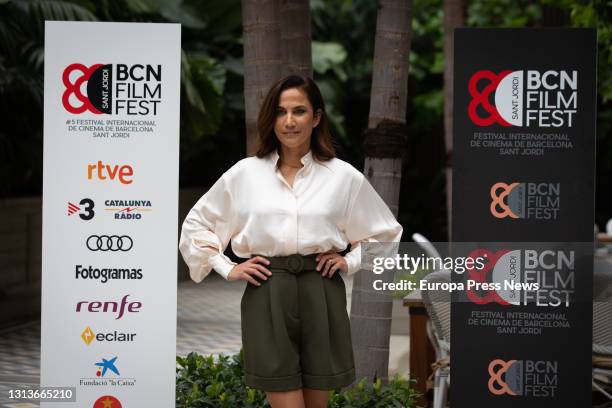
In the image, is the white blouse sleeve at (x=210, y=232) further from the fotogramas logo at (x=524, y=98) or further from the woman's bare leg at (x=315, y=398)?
the fotogramas logo at (x=524, y=98)

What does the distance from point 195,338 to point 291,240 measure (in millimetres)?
6419

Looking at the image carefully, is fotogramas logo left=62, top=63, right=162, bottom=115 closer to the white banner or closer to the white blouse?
the white banner

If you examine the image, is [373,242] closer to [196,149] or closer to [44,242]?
[44,242]

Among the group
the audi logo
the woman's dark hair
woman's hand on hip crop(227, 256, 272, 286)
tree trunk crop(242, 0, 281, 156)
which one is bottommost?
woman's hand on hip crop(227, 256, 272, 286)


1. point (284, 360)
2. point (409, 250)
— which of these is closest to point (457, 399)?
point (409, 250)

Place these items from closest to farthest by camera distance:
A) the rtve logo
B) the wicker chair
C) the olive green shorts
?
1. the olive green shorts
2. the rtve logo
3. the wicker chair

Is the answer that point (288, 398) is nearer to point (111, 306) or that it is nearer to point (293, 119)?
point (293, 119)

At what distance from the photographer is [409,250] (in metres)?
4.78

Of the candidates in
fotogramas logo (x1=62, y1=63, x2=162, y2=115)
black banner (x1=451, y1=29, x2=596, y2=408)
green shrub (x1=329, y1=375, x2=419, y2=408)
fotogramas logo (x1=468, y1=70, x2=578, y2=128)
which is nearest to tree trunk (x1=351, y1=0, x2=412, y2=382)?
green shrub (x1=329, y1=375, x2=419, y2=408)

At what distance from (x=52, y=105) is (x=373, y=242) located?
1576 mm

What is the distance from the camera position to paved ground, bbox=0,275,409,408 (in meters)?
8.18

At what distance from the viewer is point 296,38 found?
6211mm

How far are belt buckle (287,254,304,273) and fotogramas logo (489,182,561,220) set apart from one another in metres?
0.99

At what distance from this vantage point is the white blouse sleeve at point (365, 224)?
4262 millimetres
